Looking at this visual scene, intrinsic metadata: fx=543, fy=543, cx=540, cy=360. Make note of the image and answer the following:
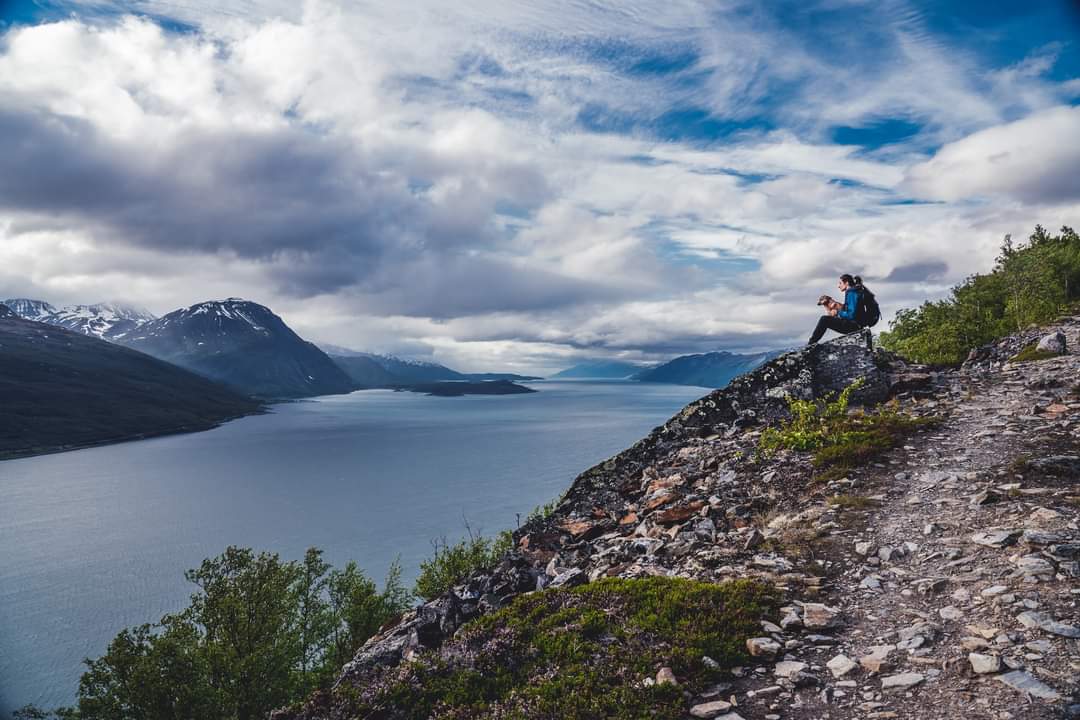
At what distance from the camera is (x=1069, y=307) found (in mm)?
25891

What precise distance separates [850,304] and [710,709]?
1731cm

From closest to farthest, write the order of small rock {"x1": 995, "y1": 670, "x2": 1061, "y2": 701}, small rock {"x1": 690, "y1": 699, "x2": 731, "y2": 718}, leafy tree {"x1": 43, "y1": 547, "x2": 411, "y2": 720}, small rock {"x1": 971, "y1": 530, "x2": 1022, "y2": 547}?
small rock {"x1": 995, "y1": 670, "x2": 1061, "y2": 701} < small rock {"x1": 690, "y1": 699, "x2": 731, "y2": 718} < small rock {"x1": 971, "y1": 530, "x2": 1022, "y2": 547} < leafy tree {"x1": 43, "y1": 547, "x2": 411, "y2": 720}

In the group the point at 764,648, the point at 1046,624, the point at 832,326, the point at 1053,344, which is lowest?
the point at 764,648

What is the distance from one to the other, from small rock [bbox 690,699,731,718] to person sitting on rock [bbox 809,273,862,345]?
16.6 metres

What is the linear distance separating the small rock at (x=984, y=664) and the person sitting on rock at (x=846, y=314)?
49.9ft

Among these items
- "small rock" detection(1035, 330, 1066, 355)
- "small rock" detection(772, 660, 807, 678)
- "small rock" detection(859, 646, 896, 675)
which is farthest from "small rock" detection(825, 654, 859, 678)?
"small rock" detection(1035, 330, 1066, 355)

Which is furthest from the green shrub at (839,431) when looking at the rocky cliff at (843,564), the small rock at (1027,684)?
the small rock at (1027,684)

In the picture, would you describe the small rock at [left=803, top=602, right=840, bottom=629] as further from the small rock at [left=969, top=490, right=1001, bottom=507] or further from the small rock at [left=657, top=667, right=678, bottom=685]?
the small rock at [left=969, top=490, right=1001, bottom=507]

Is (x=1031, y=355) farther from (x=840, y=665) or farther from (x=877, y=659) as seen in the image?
(x=840, y=665)

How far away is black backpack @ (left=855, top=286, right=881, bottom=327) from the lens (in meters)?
→ 19.8

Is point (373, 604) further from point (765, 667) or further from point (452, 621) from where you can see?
point (765, 667)

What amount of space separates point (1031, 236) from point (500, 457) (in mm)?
163298

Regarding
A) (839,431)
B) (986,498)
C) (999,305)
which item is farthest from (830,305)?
(999,305)

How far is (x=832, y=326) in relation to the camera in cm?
2055
